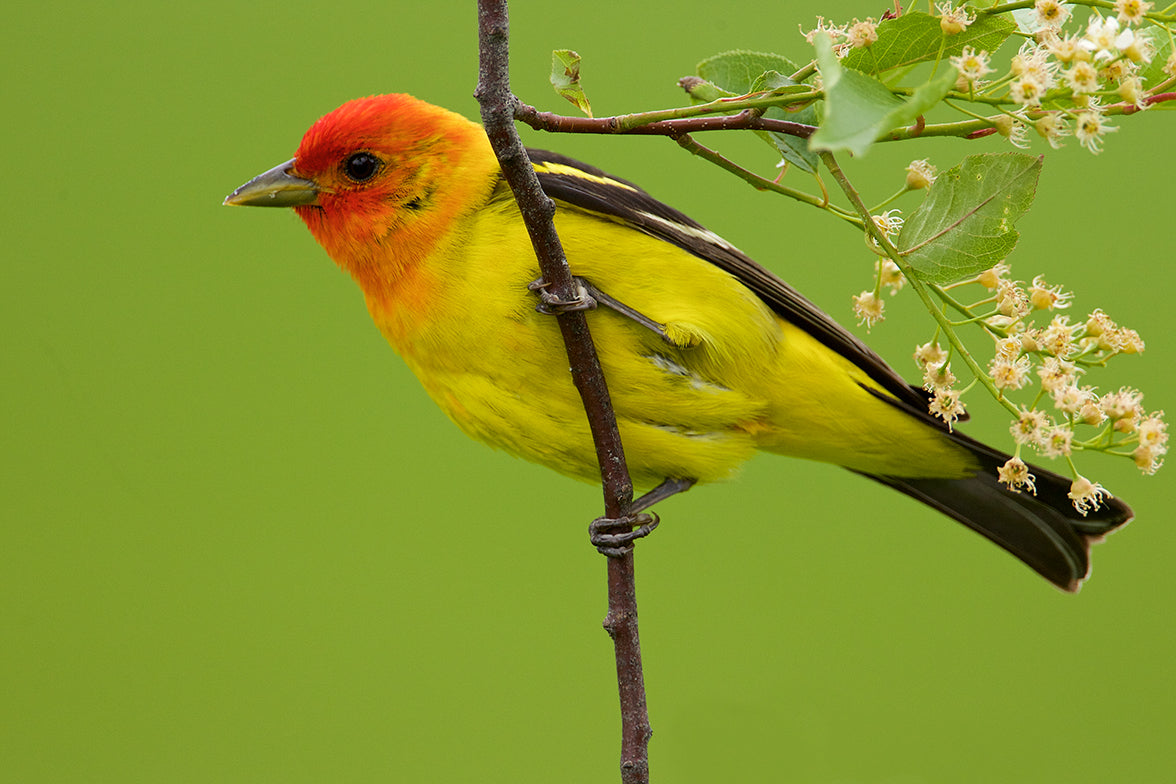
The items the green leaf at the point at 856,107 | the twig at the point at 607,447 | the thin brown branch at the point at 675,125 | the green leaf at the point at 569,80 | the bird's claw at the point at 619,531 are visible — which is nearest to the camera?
the green leaf at the point at 856,107

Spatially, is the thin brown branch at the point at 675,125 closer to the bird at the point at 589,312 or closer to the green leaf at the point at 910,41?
the green leaf at the point at 910,41

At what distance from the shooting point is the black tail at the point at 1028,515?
9.65 feet

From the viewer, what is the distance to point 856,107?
107 centimetres

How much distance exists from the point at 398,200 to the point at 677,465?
944mm

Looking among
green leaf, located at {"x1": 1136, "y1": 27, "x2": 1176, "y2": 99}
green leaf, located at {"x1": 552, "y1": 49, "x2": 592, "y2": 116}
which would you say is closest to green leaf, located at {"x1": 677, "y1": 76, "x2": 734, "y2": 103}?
green leaf, located at {"x1": 552, "y1": 49, "x2": 592, "y2": 116}

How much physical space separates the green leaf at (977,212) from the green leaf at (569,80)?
0.55 m

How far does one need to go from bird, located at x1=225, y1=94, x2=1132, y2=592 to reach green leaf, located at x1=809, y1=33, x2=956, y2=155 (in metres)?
1.20

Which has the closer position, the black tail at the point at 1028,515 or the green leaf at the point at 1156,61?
the green leaf at the point at 1156,61

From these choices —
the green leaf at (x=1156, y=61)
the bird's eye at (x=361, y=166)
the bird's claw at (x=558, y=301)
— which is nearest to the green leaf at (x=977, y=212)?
the green leaf at (x=1156, y=61)

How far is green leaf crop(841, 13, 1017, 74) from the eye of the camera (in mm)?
1316

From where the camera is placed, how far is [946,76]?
3.71 feet

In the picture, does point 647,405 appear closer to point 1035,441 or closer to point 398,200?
point 398,200

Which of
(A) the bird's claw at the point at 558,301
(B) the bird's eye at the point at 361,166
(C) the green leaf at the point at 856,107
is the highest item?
(B) the bird's eye at the point at 361,166

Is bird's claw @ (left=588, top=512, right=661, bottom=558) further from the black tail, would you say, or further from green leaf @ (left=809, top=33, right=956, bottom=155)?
green leaf @ (left=809, top=33, right=956, bottom=155)
